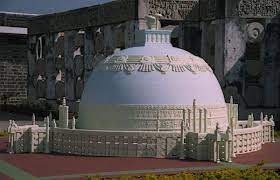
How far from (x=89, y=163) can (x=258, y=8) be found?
17.4 m

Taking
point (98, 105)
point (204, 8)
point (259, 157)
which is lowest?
point (259, 157)

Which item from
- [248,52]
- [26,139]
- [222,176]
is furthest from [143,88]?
[248,52]

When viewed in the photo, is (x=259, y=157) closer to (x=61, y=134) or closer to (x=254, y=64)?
(x=61, y=134)

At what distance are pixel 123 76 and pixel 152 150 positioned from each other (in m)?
2.81

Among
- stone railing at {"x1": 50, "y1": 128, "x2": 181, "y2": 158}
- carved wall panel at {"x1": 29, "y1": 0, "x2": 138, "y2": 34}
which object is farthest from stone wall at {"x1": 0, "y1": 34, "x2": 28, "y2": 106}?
stone railing at {"x1": 50, "y1": 128, "x2": 181, "y2": 158}

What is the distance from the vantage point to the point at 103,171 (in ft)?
47.1

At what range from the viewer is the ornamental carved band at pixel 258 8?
29.7 m

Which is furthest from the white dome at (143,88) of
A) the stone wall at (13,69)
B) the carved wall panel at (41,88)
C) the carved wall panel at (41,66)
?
the stone wall at (13,69)

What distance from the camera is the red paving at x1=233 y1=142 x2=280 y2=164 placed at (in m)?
16.6

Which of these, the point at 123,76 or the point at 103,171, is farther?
the point at 123,76

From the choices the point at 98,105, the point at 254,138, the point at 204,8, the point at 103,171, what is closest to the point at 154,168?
the point at 103,171

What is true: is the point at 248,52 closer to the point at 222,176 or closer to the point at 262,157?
the point at 262,157

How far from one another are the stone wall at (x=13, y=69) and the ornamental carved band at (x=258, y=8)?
23.6 m

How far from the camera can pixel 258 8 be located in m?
29.8
